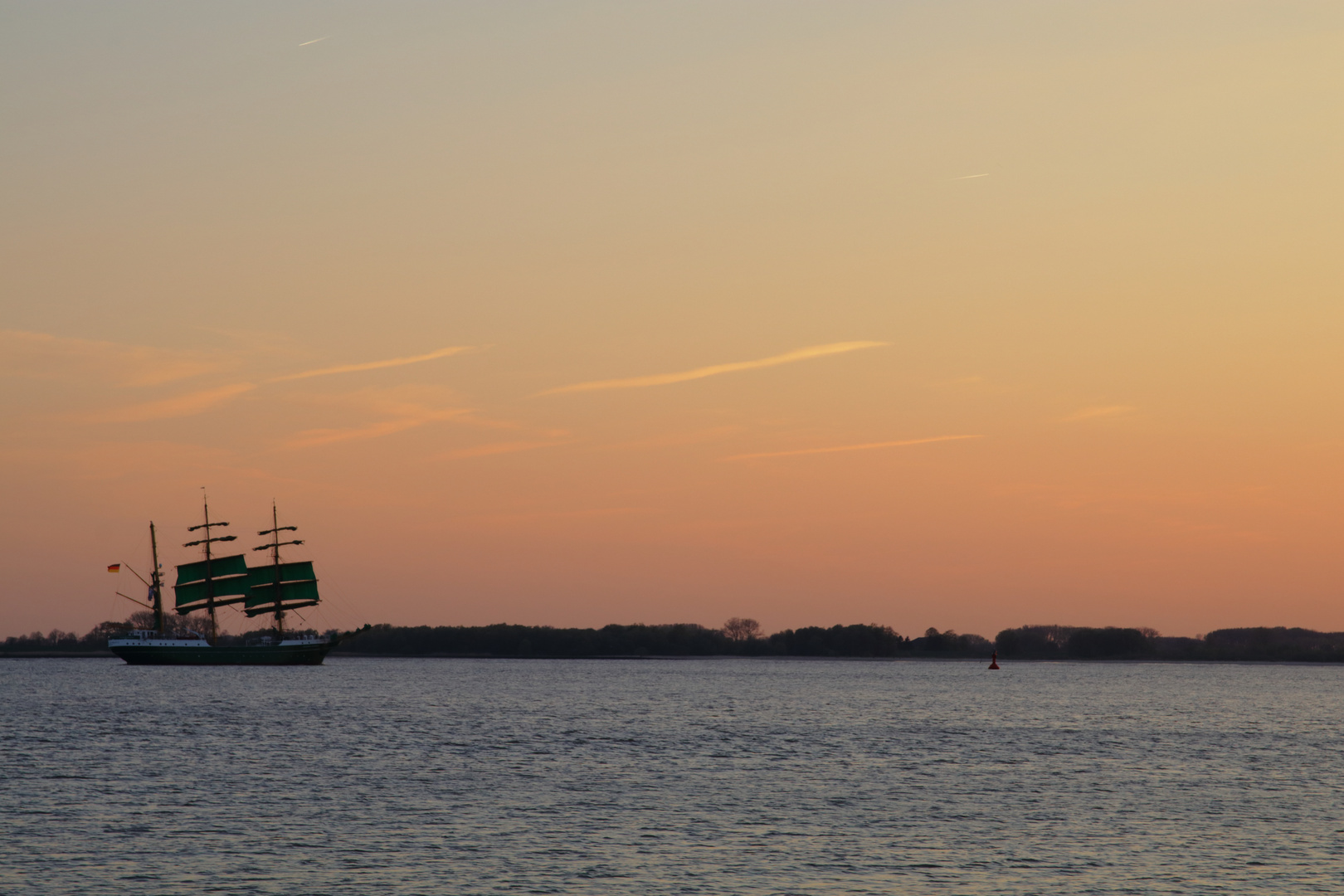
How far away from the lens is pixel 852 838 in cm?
4081

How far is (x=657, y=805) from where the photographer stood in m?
48.3

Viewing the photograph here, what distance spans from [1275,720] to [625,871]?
94582 mm

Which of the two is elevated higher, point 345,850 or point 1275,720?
point 345,850

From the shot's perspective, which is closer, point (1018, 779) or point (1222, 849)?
point (1222, 849)

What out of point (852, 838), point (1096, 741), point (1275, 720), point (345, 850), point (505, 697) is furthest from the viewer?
point (505, 697)

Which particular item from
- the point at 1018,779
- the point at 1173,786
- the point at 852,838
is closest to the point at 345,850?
the point at 852,838

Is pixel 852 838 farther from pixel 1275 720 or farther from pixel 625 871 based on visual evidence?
pixel 1275 720

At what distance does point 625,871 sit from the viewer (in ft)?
115

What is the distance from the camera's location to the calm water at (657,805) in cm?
3466

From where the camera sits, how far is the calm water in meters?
34.7

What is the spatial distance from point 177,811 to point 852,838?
2273cm

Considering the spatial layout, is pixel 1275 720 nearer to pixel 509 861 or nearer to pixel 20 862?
pixel 509 861

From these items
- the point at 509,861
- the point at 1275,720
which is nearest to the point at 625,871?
the point at 509,861

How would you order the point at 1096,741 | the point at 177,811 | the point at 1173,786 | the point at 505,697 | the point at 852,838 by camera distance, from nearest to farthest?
the point at 852,838 < the point at 177,811 < the point at 1173,786 < the point at 1096,741 < the point at 505,697
